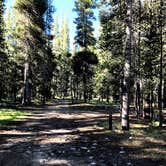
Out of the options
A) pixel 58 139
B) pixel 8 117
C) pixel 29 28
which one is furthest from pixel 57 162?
pixel 29 28


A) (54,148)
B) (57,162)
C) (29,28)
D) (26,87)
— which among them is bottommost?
(57,162)

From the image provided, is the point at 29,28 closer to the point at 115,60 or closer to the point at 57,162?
the point at 115,60

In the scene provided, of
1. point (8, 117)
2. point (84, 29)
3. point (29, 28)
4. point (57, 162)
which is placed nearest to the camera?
point (57, 162)

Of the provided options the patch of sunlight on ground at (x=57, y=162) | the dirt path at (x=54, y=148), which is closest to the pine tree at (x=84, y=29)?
the dirt path at (x=54, y=148)

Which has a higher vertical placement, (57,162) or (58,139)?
(58,139)

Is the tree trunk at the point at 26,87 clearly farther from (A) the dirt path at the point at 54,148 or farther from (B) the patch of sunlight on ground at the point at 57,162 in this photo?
(B) the patch of sunlight on ground at the point at 57,162

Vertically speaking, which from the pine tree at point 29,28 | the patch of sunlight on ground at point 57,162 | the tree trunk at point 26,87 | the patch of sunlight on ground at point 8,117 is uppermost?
the pine tree at point 29,28

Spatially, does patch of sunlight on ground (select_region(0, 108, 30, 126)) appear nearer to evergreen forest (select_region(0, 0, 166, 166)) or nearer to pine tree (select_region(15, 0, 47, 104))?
evergreen forest (select_region(0, 0, 166, 166))

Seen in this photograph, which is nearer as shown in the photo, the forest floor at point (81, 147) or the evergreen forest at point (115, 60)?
the forest floor at point (81, 147)

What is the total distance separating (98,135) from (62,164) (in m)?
5.95

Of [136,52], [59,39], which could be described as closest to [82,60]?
[136,52]

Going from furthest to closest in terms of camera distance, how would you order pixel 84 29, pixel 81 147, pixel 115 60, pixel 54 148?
pixel 84 29 → pixel 115 60 → pixel 81 147 → pixel 54 148

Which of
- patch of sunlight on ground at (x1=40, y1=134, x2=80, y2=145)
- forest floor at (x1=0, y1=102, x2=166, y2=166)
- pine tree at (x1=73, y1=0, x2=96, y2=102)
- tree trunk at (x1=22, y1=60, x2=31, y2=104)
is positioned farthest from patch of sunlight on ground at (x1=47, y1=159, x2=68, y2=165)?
pine tree at (x1=73, y1=0, x2=96, y2=102)

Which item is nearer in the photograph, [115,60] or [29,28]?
[115,60]
